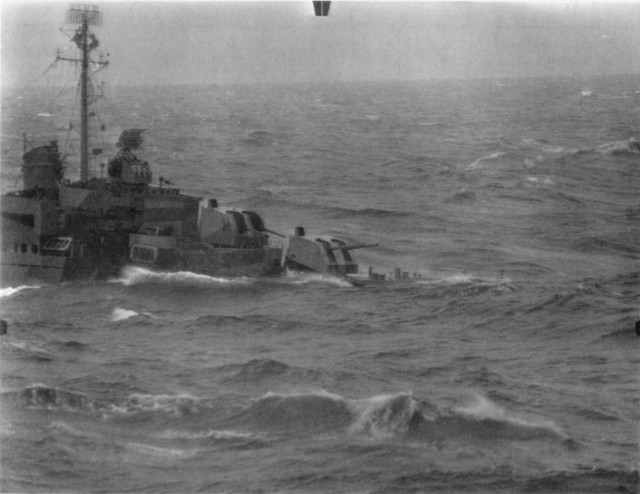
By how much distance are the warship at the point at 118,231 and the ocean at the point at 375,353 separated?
883 mm

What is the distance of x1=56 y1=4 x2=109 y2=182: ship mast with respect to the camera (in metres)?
38.4

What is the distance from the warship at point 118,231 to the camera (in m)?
38.5

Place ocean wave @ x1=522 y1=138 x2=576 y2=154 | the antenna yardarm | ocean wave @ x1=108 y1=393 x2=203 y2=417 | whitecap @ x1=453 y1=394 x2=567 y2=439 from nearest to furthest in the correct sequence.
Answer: whitecap @ x1=453 y1=394 x2=567 y2=439 → ocean wave @ x1=108 y1=393 x2=203 y2=417 → the antenna yardarm → ocean wave @ x1=522 y1=138 x2=576 y2=154

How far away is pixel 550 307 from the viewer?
33.3 meters

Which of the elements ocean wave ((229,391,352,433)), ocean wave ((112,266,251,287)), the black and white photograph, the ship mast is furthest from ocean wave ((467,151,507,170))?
ocean wave ((229,391,352,433))

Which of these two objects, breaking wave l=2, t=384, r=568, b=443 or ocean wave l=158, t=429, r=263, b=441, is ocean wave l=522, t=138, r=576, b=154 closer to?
breaking wave l=2, t=384, r=568, b=443

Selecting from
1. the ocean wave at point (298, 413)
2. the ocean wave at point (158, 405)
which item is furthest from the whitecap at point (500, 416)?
the ocean wave at point (158, 405)

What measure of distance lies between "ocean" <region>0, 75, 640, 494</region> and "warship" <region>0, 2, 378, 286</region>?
883mm

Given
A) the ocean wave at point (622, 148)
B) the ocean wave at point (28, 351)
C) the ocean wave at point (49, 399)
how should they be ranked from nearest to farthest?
the ocean wave at point (49, 399)
the ocean wave at point (28, 351)
the ocean wave at point (622, 148)

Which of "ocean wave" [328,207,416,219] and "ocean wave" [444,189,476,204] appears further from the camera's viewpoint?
"ocean wave" [444,189,476,204]

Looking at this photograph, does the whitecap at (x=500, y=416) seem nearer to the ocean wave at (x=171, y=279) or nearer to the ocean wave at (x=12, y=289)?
the ocean wave at (x=171, y=279)

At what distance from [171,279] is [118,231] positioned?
10.5 feet

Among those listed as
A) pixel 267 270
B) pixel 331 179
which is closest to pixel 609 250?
pixel 267 270

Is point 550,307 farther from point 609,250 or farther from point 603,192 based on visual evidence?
point 603,192
